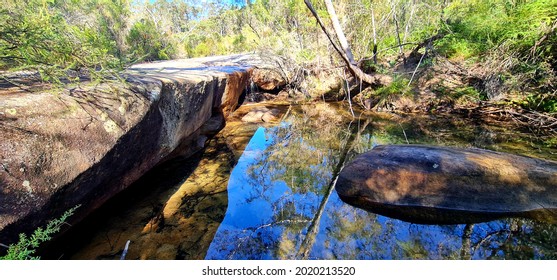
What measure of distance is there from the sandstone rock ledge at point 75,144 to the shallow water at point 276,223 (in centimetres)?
39

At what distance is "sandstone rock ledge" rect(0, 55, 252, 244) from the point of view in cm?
155

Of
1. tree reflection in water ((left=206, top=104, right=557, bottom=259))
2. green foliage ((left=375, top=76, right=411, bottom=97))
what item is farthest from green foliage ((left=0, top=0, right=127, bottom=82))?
green foliage ((left=375, top=76, right=411, bottom=97))

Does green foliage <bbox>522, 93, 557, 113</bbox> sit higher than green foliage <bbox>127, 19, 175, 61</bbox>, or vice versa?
green foliage <bbox>127, 19, 175, 61</bbox>

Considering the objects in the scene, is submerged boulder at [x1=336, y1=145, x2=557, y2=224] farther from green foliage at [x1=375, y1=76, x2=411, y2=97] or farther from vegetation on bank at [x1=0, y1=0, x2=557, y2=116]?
green foliage at [x1=375, y1=76, x2=411, y2=97]

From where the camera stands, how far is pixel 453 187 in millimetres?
2549

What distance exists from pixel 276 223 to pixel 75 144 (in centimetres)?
181

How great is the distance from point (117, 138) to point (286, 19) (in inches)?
282

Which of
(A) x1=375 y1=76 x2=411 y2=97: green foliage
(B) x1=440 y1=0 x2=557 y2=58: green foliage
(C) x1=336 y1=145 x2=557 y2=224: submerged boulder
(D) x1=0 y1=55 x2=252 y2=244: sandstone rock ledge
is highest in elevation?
(B) x1=440 y1=0 x2=557 y2=58: green foliage

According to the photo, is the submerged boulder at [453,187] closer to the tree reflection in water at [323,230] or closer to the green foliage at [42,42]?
the tree reflection in water at [323,230]

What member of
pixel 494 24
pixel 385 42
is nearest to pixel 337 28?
pixel 494 24

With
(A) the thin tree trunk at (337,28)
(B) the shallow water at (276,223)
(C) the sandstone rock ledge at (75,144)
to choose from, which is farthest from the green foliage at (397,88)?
(C) the sandstone rock ledge at (75,144)

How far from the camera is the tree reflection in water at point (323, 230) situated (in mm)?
2102

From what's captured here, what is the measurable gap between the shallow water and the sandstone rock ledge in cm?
39

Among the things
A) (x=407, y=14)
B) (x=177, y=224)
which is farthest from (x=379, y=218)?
(x=407, y=14)
